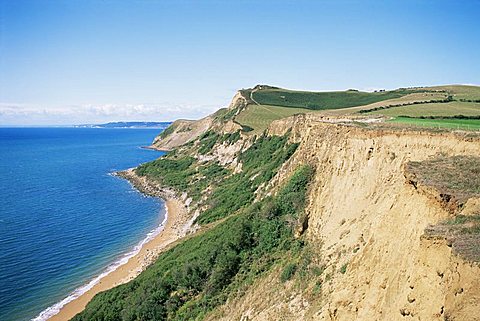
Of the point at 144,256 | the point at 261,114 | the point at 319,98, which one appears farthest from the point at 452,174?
the point at 319,98

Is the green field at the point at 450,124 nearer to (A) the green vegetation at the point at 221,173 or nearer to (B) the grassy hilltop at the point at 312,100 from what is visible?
(A) the green vegetation at the point at 221,173

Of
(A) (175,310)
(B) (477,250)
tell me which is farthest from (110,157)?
(B) (477,250)

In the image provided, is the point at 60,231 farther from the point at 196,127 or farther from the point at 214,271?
the point at 196,127

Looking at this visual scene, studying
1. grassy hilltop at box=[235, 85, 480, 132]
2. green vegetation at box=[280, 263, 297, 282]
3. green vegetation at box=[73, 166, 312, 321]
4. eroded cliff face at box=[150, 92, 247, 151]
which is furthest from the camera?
eroded cliff face at box=[150, 92, 247, 151]

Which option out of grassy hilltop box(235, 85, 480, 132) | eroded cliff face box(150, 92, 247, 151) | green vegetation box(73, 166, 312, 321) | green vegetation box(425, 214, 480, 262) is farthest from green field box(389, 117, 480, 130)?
eroded cliff face box(150, 92, 247, 151)

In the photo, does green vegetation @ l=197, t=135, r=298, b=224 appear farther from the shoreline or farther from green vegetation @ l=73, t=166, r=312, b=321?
green vegetation @ l=73, t=166, r=312, b=321

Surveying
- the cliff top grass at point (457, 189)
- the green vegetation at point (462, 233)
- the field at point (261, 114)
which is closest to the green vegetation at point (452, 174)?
the cliff top grass at point (457, 189)

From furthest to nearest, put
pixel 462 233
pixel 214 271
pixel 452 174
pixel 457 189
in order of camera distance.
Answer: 1. pixel 214 271
2. pixel 452 174
3. pixel 457 189
4. pixel 462 233
